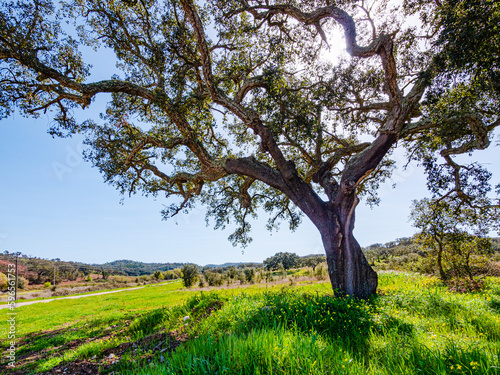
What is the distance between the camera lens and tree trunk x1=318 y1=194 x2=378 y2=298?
22.2ft

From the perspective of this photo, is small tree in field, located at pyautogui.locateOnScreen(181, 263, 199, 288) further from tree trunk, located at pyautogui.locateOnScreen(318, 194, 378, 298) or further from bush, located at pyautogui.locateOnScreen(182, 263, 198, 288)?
tree trunk, located at pyautogui.locateOnScreen(318, 194, 378, 298)

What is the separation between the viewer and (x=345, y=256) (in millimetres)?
6914

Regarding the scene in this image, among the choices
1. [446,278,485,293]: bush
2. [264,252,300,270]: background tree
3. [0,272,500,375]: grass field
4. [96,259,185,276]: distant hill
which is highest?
[0,272,500,375]: grass field

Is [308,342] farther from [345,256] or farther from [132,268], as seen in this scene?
[132,268]

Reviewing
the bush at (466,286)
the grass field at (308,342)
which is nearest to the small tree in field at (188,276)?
the grass field at (308,342)

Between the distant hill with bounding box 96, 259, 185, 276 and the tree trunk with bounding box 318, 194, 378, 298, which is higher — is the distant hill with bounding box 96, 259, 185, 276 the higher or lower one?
the lower one

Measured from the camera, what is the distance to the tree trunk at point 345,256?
6754 mm

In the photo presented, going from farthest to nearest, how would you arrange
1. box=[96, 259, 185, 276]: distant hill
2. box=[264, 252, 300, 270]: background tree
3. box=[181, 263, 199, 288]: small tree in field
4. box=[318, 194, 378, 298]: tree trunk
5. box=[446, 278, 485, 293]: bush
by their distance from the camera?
box=[96, 259, 185, 276]: distant hill < box=[264, 252, 300, 270]: background tree < box=[181, 263, 199, 288]: small tree in field < box=[446, 278, 485, 293]: bush < box=[318, 194, 378, 298]: tree trunk

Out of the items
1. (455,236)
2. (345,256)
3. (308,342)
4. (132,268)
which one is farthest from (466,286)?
(132,268)

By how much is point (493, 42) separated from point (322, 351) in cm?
726

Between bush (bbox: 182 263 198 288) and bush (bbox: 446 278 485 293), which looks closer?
bush (bbox: 446 278 485 293)

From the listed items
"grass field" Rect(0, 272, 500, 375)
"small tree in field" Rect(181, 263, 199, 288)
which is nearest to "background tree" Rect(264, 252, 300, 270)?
"small tree in field" Rect(181, 263, 199, 288)

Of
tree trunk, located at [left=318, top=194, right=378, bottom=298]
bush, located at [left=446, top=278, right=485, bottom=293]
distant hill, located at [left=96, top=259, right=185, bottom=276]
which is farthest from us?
distant hill, located at [left=96, top=259, right=185, bottom=276]

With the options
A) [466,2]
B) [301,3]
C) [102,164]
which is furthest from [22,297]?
[466,2]
